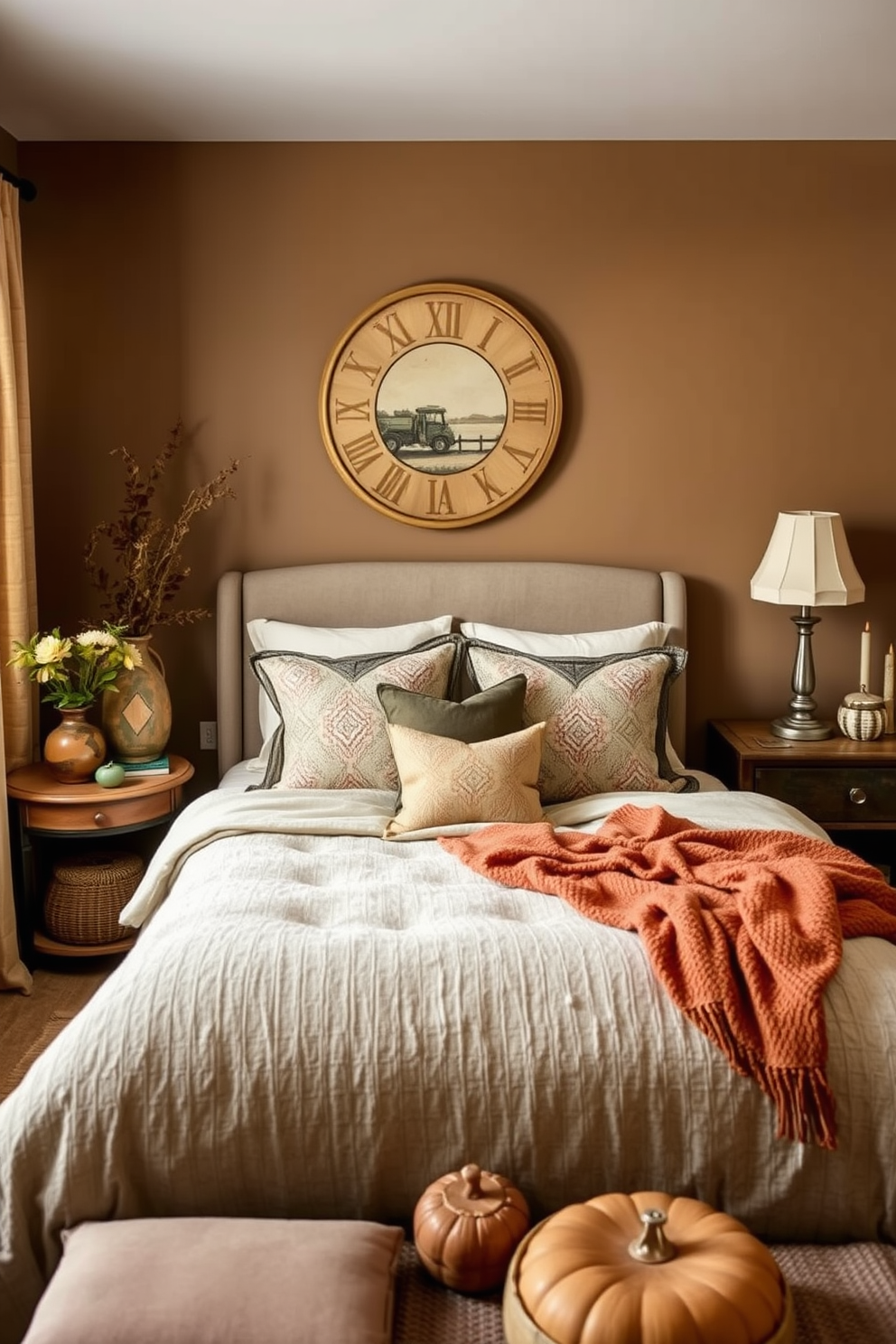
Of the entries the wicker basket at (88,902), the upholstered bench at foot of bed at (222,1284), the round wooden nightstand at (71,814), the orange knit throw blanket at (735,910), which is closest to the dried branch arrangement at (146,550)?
the round wooden nightstand at (71,814)

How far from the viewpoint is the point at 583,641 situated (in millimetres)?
3750

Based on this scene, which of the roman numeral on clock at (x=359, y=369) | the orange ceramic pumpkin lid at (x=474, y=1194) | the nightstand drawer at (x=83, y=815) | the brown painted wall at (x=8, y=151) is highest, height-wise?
the brown painted wall at (x=8, y=151)

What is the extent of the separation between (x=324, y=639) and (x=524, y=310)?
1.27m

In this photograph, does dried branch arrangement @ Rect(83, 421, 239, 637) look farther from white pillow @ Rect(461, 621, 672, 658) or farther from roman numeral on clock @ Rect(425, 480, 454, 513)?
white pillow @ Rect(461, 621, 672, 658)

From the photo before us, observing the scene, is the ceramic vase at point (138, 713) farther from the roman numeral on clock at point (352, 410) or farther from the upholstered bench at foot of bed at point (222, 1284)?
the upholstered bench at foot of bed at point (222, 1284)

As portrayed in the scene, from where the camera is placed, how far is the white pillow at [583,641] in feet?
12.2

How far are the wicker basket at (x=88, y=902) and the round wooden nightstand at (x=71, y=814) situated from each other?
A: 0.03m

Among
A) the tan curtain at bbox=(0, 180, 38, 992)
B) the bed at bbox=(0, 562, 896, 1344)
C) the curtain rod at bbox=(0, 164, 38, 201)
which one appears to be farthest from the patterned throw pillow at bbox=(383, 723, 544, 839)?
the curtain rod at bbox=(0, 164, 38, 201)

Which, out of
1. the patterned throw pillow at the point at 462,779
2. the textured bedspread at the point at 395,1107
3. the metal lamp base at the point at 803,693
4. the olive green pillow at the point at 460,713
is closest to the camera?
the textured bedspread at the point at 395,1107

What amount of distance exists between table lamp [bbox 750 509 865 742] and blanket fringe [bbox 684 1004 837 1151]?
197cm

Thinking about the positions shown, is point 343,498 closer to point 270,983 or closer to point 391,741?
point 391,741

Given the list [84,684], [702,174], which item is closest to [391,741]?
[84,684]

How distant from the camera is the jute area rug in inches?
65.6

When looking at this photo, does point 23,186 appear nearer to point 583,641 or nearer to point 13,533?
point 13,533
